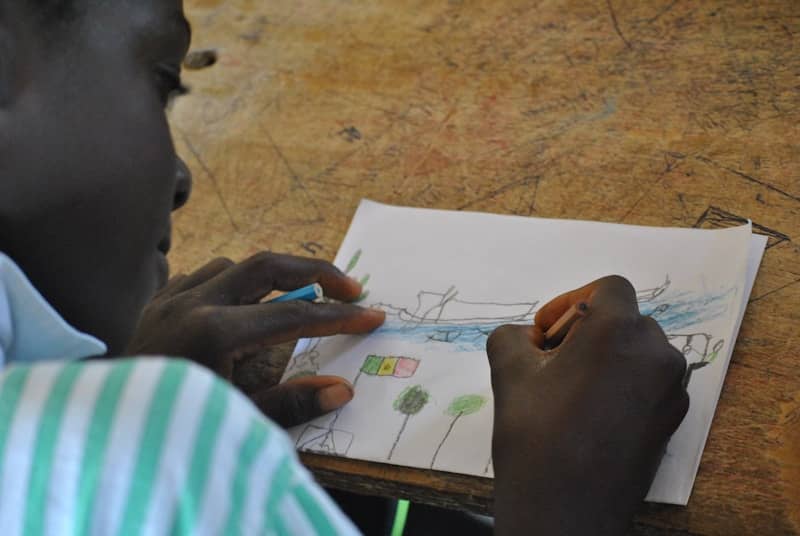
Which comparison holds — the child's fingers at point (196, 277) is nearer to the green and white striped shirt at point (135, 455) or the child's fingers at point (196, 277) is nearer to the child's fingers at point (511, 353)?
the child's fingers at point (511, 353)

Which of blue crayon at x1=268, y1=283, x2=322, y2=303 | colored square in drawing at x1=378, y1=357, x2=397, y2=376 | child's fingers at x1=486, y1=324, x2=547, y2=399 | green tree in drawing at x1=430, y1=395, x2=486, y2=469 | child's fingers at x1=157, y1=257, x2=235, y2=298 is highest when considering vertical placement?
child's fingers at x1=486, y1=324, x2=547, y2=399

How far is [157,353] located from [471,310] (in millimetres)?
288

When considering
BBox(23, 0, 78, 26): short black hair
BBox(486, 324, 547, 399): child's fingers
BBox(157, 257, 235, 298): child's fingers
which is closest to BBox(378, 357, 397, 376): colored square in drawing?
BBox(486, 324, 547, 399): child's fingers

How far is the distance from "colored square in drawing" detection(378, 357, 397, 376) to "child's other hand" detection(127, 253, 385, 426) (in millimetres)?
36

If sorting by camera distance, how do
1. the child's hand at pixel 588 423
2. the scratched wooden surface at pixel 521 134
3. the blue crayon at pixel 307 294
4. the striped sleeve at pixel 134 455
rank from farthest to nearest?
the blue crayon at pixel 307 294 < the scratched wooden surface at pixel 521 134 < the child's hand at pixel 588 423 < the striped sleeve at pixel 134 455

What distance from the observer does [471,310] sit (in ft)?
2.83

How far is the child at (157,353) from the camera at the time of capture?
36 centimetres

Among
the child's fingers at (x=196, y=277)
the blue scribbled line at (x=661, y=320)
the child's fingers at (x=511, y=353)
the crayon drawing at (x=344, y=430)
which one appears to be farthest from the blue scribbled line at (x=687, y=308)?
the child's fingers at (x=196, y=277)

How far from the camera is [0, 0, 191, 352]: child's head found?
736 mm

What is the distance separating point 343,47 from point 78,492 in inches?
38.0

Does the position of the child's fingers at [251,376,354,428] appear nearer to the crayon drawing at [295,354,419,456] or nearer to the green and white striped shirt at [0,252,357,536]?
the crayon drawing at [295,354,419,456]

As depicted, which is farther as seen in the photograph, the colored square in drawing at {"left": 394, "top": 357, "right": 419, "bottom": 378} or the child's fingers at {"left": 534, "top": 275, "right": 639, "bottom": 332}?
the colored square in drawing at {"left": 394, "top": 357, "right": 419, "bottom": 378}

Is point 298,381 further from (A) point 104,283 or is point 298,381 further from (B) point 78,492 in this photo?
(B) point 78,492

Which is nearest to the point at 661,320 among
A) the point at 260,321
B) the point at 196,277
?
the point at 260,321
